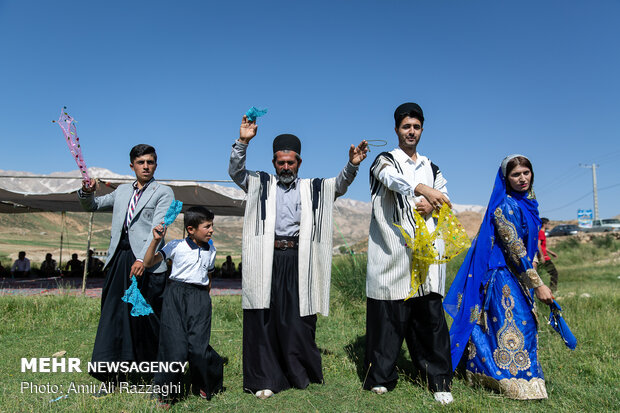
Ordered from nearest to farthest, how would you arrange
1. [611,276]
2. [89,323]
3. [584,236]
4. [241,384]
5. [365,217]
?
[241,384], [89,323], [611,276], [584,236], [365,217]

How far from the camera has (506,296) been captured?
3342mm

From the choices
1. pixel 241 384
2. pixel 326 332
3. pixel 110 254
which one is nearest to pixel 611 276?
pixel 326 332

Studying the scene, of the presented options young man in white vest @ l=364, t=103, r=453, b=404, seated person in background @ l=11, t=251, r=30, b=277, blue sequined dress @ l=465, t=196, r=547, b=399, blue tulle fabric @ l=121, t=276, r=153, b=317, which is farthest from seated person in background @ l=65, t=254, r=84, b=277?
blue sequined dress @ l=465, t=196, r=547, b=399

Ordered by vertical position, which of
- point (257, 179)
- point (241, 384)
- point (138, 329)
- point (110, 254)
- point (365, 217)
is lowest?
point (241, 384)

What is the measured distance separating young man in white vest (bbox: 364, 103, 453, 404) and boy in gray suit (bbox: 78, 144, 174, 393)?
66.9 inches

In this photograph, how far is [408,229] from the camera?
338 centimetres

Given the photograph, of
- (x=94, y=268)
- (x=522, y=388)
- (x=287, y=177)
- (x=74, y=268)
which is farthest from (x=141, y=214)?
(x=74, y=268)

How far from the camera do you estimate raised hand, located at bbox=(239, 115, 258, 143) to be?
329cm

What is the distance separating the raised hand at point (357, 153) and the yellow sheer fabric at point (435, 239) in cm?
57

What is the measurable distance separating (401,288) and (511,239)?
2.97 ft

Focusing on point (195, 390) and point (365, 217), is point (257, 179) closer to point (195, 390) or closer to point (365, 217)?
point (195, 390)

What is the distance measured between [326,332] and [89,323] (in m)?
3.29

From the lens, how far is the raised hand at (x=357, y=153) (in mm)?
3404

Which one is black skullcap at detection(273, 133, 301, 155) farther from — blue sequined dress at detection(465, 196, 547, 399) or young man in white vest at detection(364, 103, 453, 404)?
blue sequined dress at detection(465, 196, 547, 399)
